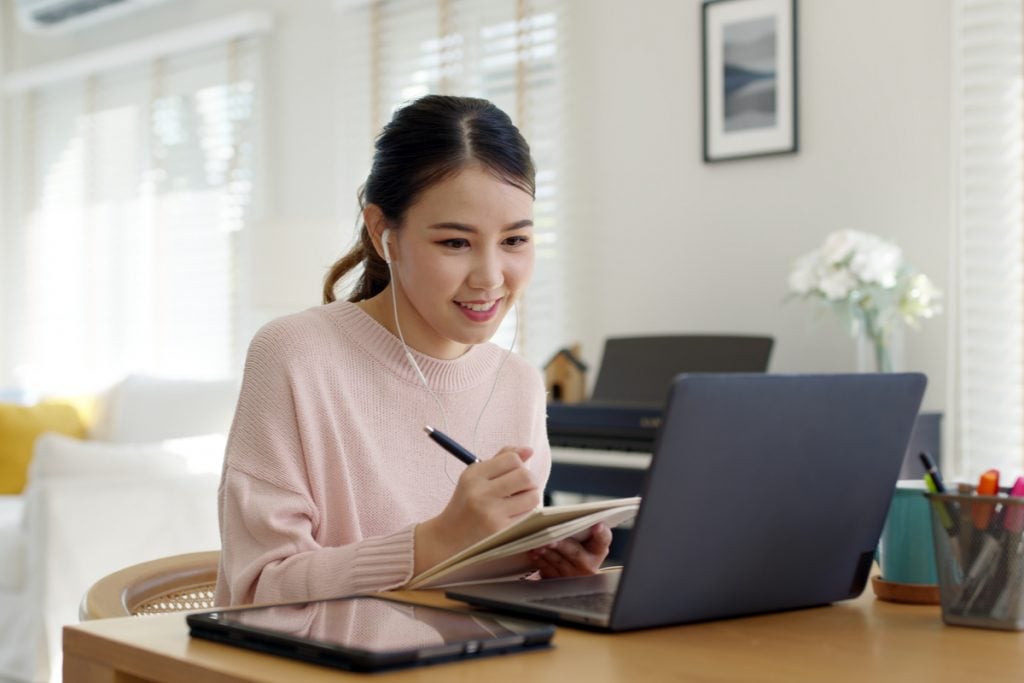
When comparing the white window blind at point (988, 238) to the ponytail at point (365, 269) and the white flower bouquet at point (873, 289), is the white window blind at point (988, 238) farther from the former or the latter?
the ponytail at point (365, 269)

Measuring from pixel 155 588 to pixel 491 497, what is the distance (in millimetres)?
607

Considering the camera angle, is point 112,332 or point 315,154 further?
point 112,332

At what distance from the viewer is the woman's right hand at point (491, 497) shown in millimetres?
1178

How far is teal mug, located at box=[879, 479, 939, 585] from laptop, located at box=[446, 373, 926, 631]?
29mm

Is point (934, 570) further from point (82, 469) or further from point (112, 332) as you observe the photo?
point (112, 332)

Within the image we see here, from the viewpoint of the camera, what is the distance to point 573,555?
128 cm

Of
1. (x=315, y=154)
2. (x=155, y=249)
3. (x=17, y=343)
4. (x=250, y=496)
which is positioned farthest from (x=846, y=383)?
(x=17, y=343)

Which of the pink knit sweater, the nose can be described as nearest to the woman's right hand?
the pink knit sweater

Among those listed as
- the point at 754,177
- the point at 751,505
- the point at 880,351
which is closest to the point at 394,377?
the point at 751,505

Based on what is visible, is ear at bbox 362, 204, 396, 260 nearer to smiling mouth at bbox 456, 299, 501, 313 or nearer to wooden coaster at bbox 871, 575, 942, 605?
smiling mouth at bbox 456, 299, 501, 313

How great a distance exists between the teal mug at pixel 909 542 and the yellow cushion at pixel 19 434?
410cm

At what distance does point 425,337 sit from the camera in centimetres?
160

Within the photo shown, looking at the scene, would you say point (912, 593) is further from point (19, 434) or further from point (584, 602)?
point (19, 434)

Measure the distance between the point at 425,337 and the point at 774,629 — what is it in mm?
676
